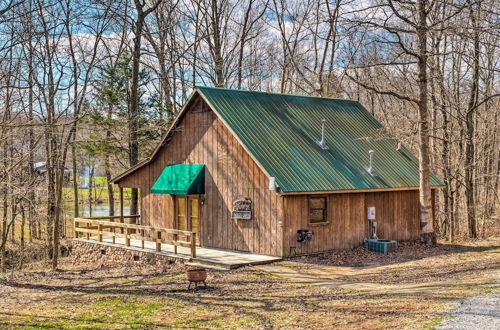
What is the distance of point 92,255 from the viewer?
72.6 ft

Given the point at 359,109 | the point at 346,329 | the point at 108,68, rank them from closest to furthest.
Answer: the point at 346,329 < the point at 359,109 < the point at 108,68

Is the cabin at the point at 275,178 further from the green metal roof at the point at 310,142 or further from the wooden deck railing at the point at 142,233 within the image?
the wooden deck railing at the point at 142,233

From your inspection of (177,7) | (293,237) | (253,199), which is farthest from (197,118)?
(177,7)

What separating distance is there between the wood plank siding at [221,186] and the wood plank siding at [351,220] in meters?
0.59

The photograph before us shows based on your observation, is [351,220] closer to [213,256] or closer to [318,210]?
[318,210]

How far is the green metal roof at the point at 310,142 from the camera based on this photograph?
18234 mm

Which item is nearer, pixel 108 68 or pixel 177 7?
pixel 108 68

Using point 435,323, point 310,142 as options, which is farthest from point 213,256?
point 435,323

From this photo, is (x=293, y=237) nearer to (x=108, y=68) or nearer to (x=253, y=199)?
(x=253, y=199)

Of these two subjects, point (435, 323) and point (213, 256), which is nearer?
point (435, 323)

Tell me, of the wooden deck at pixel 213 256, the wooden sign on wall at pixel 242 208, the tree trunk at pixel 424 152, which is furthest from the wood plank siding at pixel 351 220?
the wooden sign on wall at pixel 242 208

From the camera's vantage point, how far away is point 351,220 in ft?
63.4

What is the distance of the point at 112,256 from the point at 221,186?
5.31 metres

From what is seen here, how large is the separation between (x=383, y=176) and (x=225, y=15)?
20977mm
